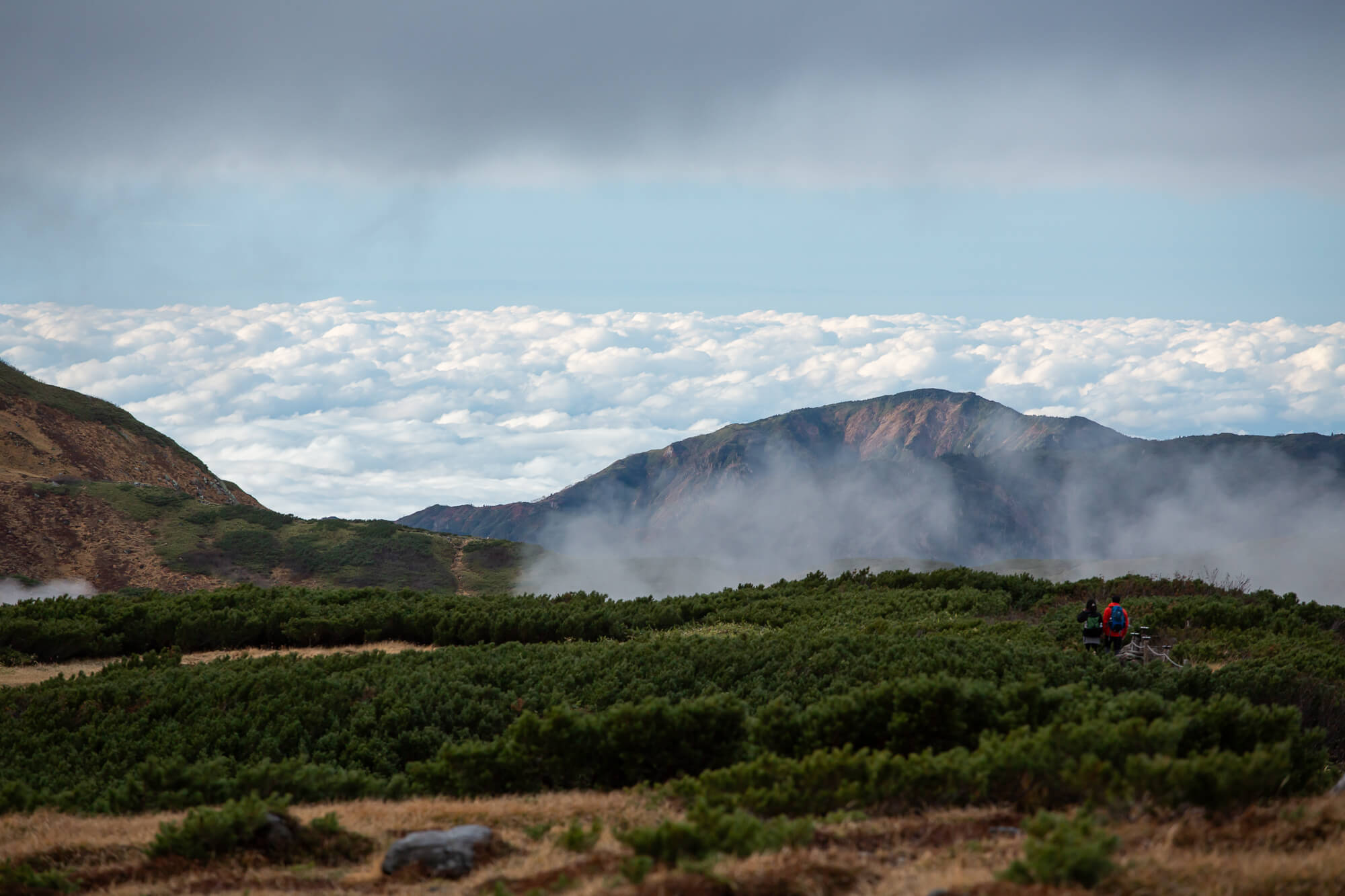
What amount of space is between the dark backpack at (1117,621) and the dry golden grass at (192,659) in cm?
1444

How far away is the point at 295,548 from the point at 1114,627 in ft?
166

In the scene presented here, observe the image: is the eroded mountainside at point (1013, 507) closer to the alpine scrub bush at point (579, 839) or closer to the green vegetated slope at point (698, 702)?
the green vegetated slope at point (698, 702)

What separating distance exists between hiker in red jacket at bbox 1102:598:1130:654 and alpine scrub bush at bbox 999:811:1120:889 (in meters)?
12.3

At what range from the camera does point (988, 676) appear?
45.4 ft

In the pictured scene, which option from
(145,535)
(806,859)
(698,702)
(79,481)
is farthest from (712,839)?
(79,481)

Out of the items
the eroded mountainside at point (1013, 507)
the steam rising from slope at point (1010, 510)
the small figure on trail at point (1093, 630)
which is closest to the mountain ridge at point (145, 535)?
the small figure on trail at point (1093, 630)

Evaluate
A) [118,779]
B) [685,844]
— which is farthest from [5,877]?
[685,844]

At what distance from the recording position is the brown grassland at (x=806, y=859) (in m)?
5.63

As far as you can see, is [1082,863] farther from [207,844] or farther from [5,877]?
[5,877]

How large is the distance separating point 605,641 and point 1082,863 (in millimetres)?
14934

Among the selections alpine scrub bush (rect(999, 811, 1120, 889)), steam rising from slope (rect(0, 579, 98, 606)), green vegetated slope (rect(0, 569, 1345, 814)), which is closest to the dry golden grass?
green vegetated slope (rect(0, 569, 1345, 814))

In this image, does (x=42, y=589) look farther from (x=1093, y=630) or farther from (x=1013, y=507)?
(x=1013, y=507)

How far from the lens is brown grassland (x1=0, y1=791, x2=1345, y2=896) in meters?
5.63

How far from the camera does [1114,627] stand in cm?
1714
